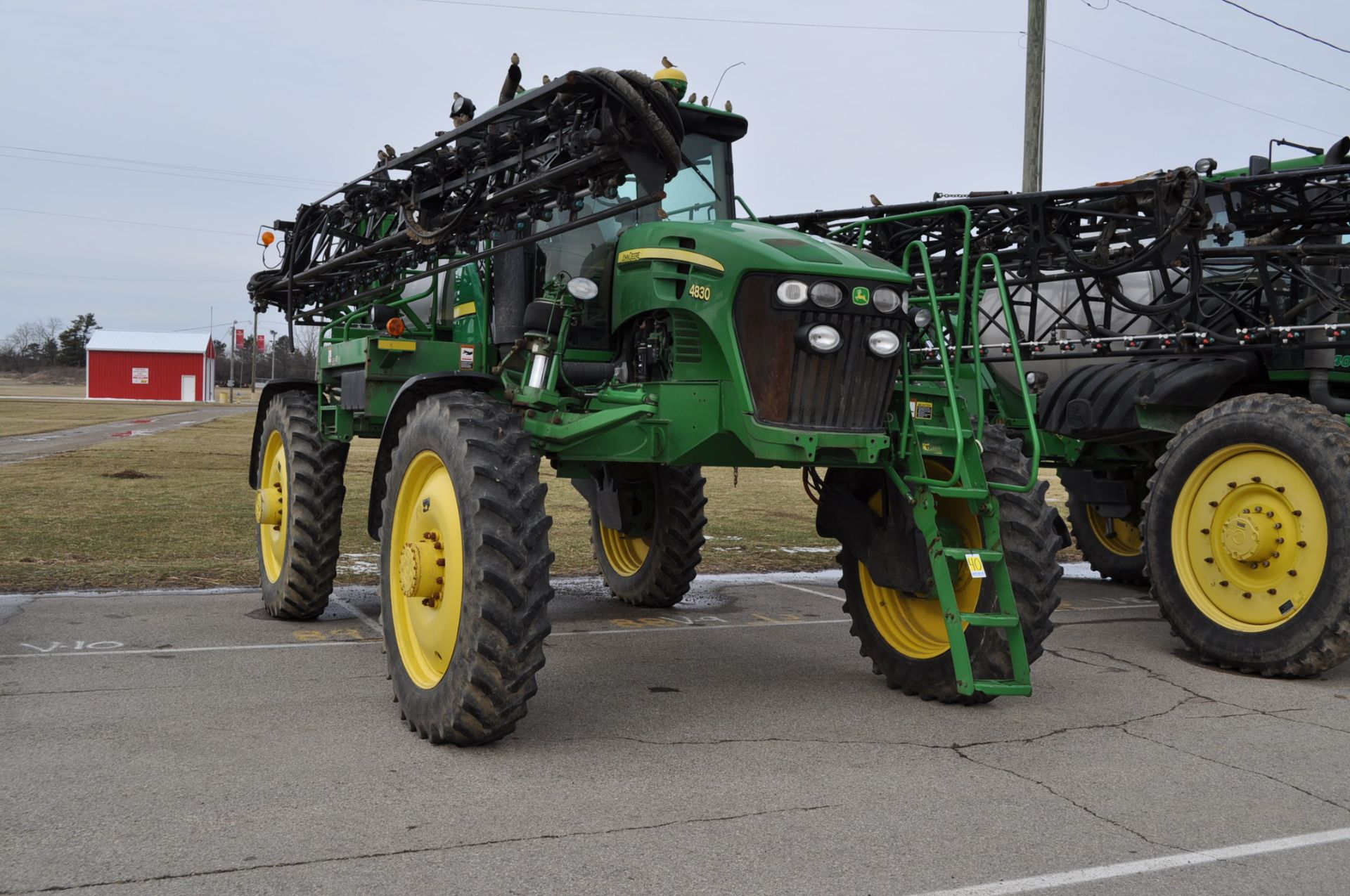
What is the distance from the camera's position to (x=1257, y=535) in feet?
24.0

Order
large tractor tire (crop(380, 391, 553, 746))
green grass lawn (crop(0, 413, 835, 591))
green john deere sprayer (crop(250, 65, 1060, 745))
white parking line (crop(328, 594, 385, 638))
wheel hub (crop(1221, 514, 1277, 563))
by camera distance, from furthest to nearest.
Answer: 1. green grass lawn (crop(0, 413, 835, 591))
2. white parking line (crop(328, 594, 385, 638))
3. wheel hub (crop(1221, 514, 1277, 563))
4. green john deere sprayer (crop(250, 65, 1060, 745))
5. large tractor tire (crop(380, 391, 553, 746))

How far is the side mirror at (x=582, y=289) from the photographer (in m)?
6.15

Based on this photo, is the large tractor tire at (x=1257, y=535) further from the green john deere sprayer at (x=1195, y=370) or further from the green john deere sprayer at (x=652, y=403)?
the green john deere sprayer at (x=652, y=403)

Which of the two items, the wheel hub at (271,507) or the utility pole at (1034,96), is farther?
the utility pole at (1034,96)

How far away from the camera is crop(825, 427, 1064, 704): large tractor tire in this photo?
233 inches

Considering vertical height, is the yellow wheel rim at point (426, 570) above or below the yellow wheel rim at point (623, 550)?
above

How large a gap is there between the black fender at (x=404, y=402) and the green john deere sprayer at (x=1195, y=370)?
233 centimetres

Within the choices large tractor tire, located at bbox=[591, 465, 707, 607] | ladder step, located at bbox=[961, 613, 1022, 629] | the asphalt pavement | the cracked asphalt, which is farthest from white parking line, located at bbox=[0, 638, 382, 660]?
the asphalt pavement

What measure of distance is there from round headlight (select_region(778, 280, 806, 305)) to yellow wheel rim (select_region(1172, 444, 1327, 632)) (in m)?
3.58

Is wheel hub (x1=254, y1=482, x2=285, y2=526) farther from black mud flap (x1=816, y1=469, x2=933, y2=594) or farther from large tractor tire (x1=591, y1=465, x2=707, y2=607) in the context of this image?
black mud flap (x1=816, y1=469, x2=933, y2=594)

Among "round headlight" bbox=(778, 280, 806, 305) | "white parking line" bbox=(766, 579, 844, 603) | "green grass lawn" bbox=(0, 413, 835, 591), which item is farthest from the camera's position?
"green grass lawn" bbox=(0, 413, 835, 591)

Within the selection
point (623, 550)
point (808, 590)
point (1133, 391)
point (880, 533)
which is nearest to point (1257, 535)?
point (1133, 391)

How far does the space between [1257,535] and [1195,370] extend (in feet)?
5.65

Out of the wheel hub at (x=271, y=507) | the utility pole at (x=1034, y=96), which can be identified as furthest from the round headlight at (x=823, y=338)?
the utility pole at (x=1034, y=96)
